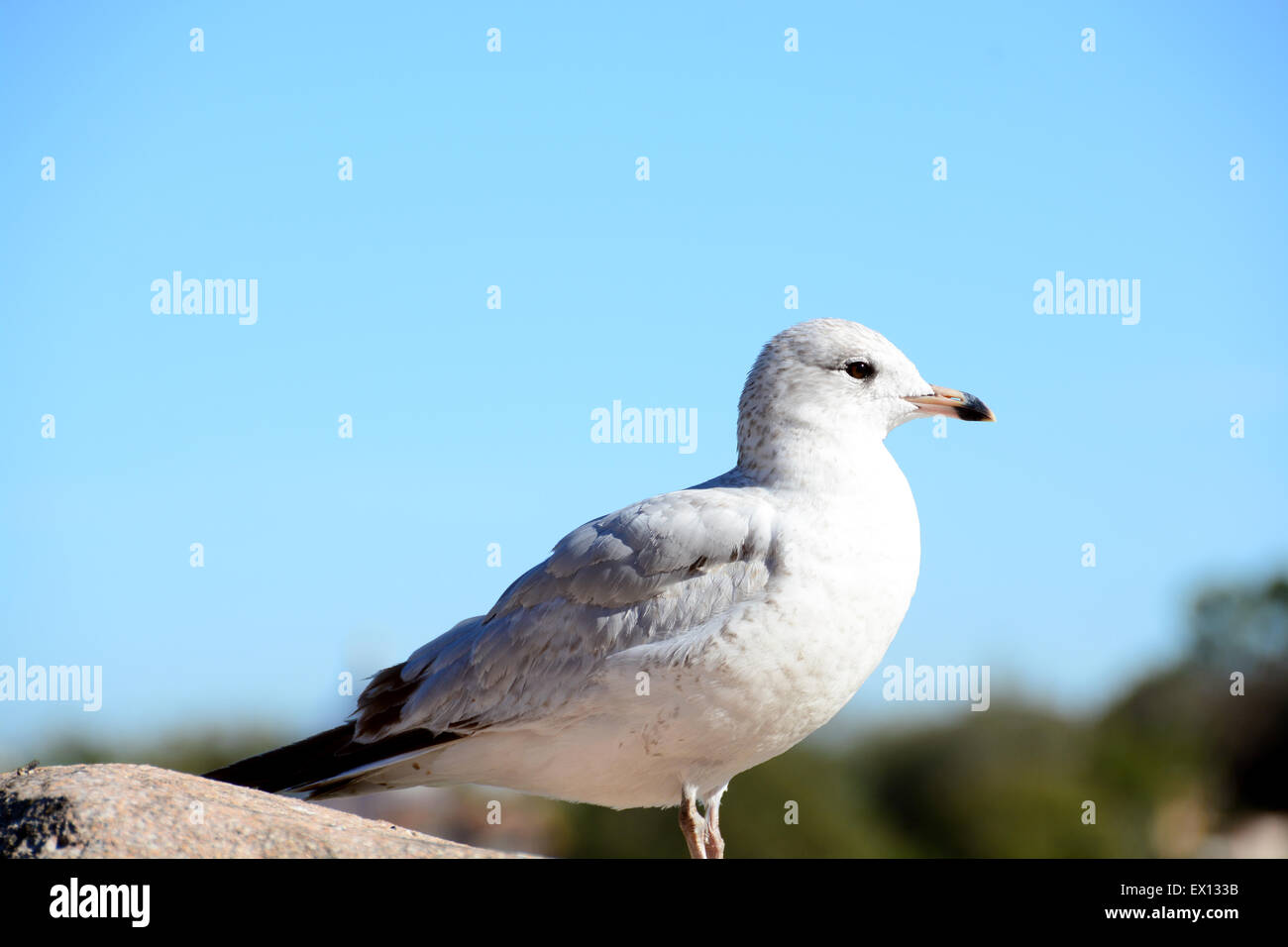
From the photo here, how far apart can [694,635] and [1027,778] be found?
1598 inches

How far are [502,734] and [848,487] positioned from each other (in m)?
2.48

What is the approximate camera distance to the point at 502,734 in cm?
745

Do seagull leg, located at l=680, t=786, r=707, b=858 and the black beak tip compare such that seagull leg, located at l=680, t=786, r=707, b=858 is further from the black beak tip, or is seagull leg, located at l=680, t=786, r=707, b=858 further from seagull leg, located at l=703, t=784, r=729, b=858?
A: the black beak tip

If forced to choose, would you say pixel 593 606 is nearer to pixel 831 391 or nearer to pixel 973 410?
pixel 831 391

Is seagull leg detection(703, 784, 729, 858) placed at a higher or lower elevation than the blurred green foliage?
higher

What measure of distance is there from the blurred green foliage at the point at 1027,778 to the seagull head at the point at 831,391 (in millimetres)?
23202

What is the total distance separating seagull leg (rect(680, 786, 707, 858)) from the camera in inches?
285

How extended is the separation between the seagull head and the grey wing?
53 cm

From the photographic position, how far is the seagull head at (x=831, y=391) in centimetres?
781

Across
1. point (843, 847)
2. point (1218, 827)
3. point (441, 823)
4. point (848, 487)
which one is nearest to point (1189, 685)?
point (1218, 827)

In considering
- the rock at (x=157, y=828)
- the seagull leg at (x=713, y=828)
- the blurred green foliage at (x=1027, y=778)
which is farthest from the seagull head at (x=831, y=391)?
the blurred green foliage at (x=1027, y=778)

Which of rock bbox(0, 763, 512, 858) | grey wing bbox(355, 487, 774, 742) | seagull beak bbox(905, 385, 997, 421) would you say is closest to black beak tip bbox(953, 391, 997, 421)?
seagull beak bbox(905, 385, 997, 421)
